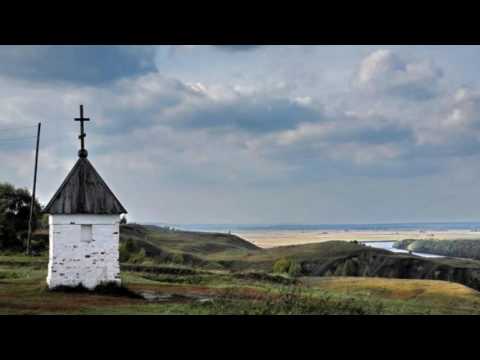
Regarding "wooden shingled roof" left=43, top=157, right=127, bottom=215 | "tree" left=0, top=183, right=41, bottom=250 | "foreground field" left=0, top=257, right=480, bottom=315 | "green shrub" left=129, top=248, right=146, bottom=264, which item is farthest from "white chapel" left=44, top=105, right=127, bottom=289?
"tree" left=0, top=183, right=41, bottom=250

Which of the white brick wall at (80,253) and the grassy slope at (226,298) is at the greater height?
the white brick wall at (80,253)

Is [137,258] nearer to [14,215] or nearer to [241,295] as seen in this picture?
[14,215]

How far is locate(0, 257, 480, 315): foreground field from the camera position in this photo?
55.5 ft

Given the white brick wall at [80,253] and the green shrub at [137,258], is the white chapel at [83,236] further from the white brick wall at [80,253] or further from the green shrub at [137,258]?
the green shrub at [137,258]

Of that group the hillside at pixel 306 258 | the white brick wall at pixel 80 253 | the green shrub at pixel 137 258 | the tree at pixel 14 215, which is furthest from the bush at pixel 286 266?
the white brick wall at pixel 80 253

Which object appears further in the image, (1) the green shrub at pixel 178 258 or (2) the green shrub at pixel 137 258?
(1) the green shrub at pixel 178 258

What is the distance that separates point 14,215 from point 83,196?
840 inches

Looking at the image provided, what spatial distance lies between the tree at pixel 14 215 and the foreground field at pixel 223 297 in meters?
9.57

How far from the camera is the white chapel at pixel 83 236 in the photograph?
19375 millimetres

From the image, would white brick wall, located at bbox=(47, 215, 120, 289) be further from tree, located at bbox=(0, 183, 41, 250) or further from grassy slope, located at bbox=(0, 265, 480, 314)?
tree, located at bbox=(0, 183, 41, 250)

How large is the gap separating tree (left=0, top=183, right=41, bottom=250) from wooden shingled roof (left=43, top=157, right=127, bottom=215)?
19312 mm

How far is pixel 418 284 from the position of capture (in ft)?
95.1
